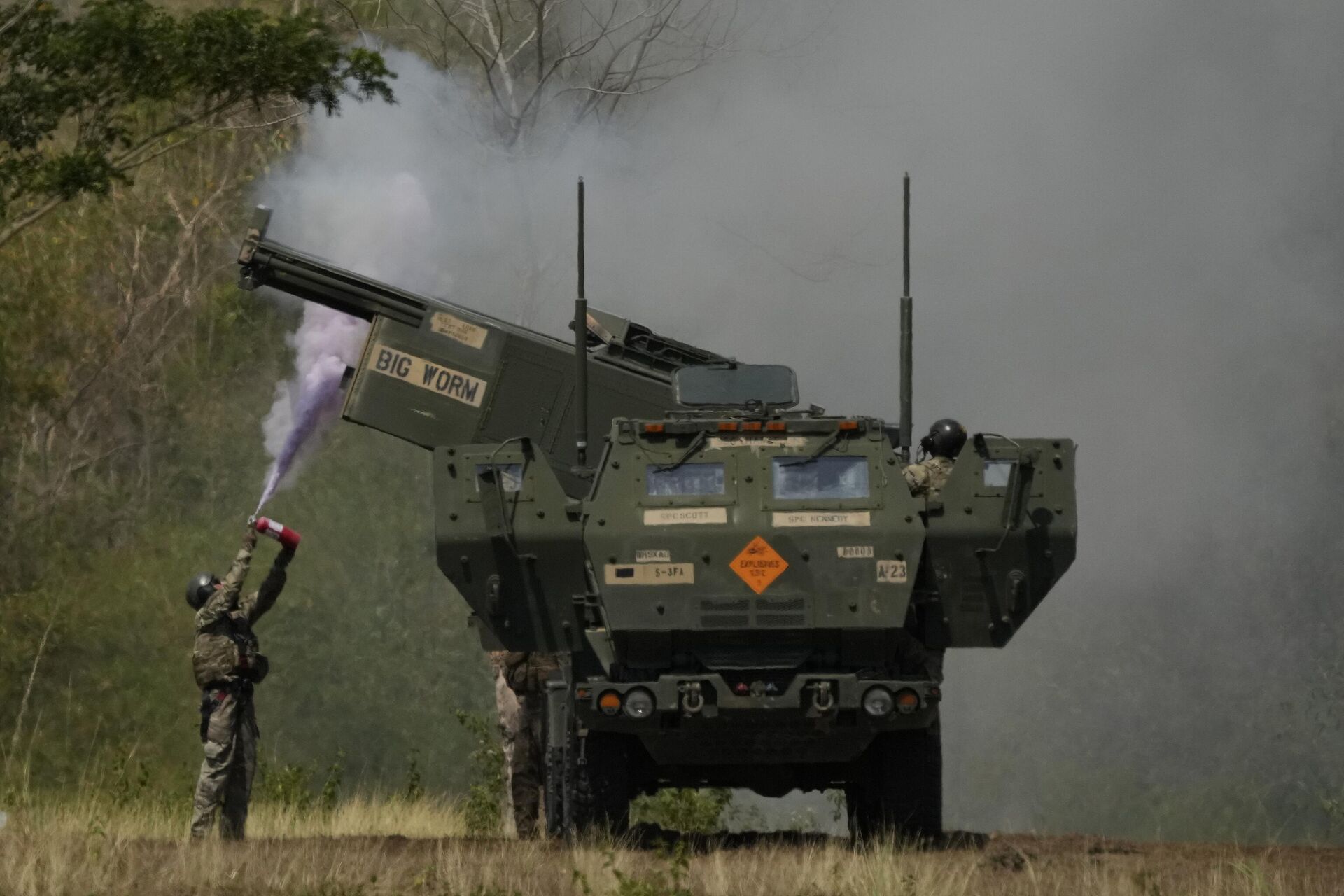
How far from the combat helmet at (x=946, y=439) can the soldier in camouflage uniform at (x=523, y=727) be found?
3.15 m

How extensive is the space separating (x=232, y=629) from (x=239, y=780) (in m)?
0.88

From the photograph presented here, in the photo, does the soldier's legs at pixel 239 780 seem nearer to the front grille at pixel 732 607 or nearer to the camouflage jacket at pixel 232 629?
the camouflage jacket at pixel 232 629

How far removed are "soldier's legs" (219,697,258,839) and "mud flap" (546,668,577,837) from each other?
176cm

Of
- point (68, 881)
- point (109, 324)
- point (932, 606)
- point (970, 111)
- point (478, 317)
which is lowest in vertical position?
point (68, 881)

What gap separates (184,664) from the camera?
80.2ft

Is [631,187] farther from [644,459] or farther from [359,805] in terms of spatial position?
[644,459]

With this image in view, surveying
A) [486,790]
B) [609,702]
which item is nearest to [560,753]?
[609,702]

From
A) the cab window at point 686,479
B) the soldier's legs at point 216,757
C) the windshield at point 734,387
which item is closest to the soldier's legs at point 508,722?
the soldier's legs at point 216,757

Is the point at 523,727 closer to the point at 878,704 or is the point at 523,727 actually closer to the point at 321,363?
the point at 321,363

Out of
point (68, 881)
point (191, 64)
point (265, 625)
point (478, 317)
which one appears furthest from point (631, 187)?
point (68, 881)

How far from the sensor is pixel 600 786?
467 inches

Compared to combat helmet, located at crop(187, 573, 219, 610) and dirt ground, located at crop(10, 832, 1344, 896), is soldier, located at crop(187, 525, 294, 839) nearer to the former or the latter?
combat helmet, located at crop(187, 573, 219, 610)

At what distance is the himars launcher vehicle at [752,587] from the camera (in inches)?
447

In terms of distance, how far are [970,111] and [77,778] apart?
12.5m
